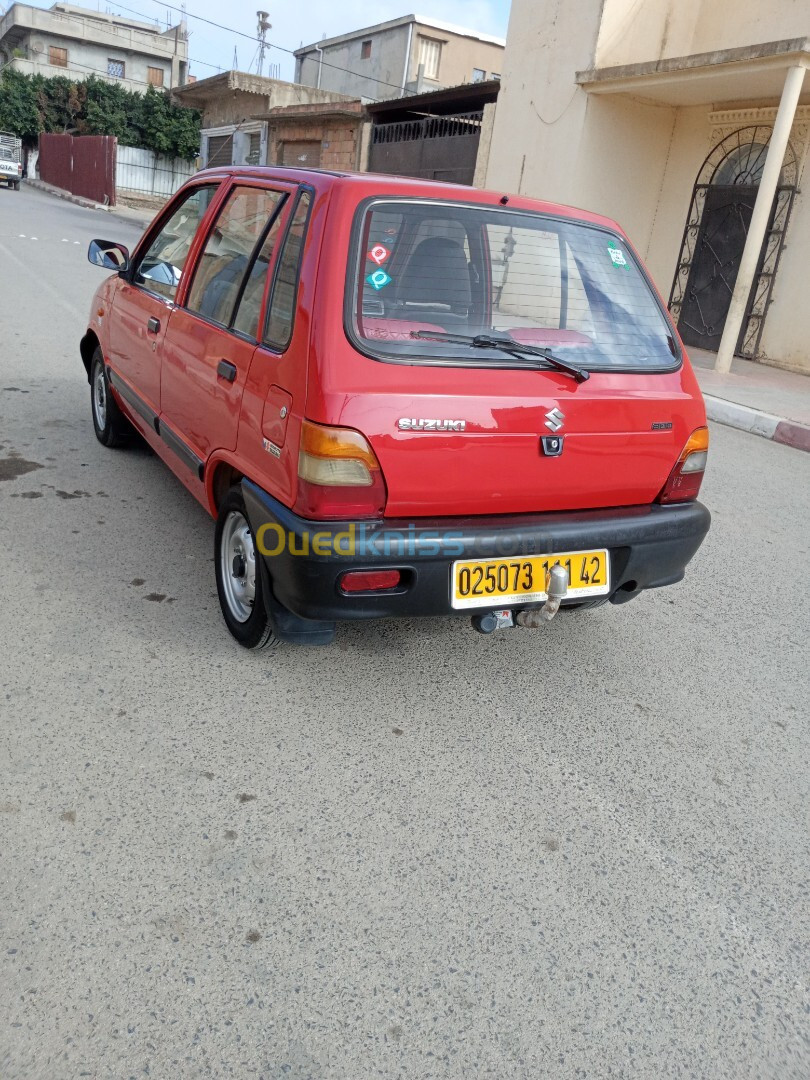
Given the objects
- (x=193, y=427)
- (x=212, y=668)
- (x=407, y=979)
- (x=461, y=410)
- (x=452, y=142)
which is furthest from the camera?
(x=452, y=142)

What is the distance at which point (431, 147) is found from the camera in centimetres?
1773

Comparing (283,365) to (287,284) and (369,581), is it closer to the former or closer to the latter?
(287,284)

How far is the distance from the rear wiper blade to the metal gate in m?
14.5

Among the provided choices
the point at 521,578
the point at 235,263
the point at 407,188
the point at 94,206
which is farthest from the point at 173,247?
the point at 94,206

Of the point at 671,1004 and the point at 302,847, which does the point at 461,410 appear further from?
the point at 671,1004

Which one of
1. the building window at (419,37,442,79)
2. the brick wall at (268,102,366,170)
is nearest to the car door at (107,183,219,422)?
the brick wall at (268,102,366,170)

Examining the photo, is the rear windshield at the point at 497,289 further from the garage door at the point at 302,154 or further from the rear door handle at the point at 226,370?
the garage door at the point at 302,154

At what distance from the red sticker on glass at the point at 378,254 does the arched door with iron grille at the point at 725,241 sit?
10707 mm

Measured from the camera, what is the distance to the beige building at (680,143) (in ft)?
38.0

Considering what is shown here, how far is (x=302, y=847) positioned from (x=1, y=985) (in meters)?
0.74

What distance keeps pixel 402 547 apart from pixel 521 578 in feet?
1.47

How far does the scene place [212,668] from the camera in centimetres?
302

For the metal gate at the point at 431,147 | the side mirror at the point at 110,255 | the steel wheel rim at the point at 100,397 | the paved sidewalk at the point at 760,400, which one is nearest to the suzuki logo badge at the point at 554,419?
the side mirror at the point at 110,255

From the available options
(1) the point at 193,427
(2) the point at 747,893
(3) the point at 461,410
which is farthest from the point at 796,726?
(1) the point at 193,427
